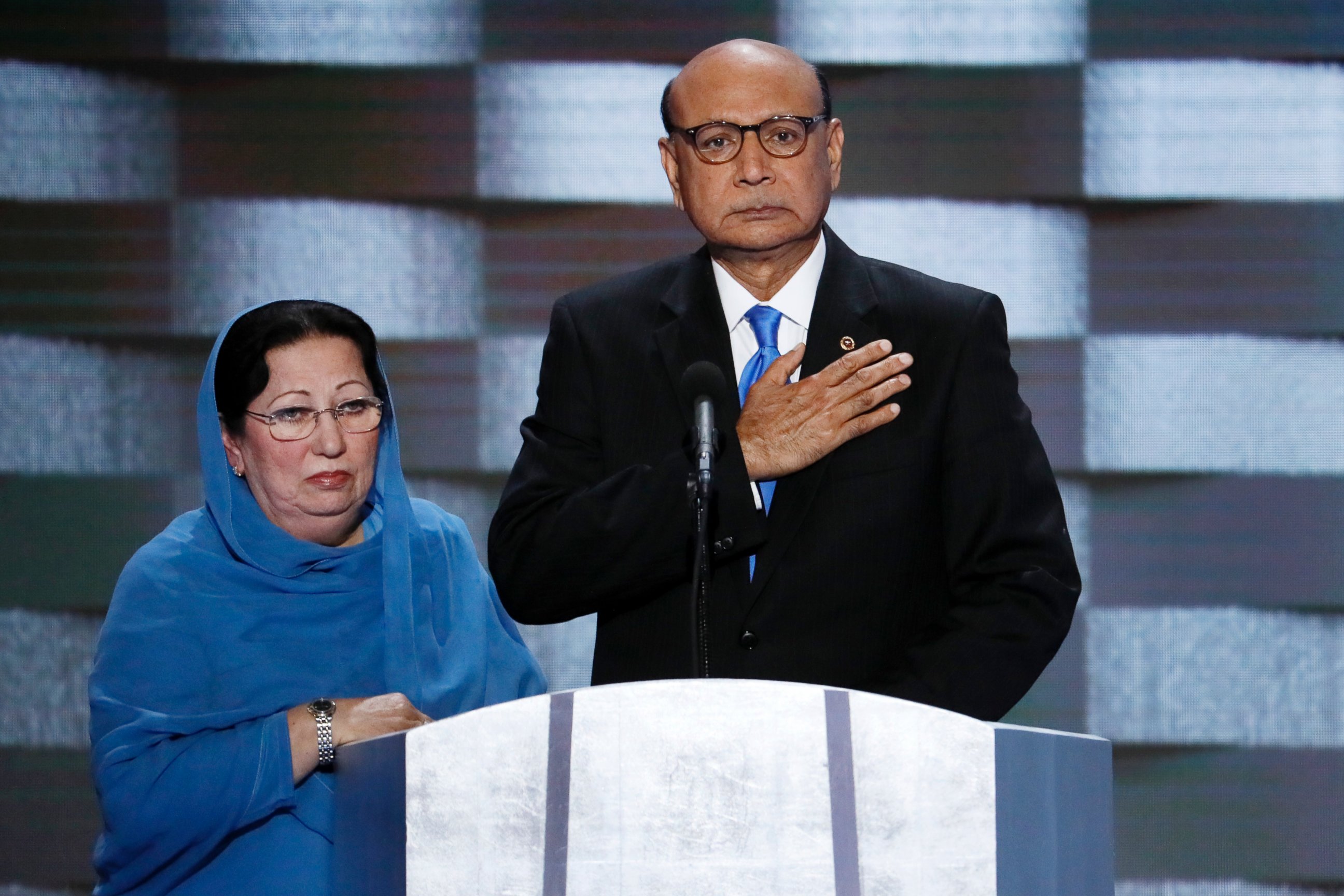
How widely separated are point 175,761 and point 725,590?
703 mm

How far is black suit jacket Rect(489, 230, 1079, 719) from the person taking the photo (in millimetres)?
1731

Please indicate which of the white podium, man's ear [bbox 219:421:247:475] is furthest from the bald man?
the white podium

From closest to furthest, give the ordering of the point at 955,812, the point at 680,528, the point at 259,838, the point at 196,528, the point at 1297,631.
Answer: the point at 955,812 < the point at 680,528 < the point at 259,838 < the point at 196,528 < the point at 1297,631

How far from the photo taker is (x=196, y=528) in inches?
82.4

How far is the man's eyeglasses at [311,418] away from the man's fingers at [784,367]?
1.83 feet

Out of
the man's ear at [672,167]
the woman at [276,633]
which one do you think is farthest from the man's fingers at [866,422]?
the woman at [276,633]

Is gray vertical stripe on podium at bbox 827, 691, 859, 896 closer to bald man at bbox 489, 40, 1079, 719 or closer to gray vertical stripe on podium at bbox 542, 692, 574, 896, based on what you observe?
gray vertical stripe on podium at bbox 542, 692, 574, 896

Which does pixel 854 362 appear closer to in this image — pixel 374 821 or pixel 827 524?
pixel 827 524

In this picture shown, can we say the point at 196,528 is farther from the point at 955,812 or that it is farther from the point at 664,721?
the point at 955,812

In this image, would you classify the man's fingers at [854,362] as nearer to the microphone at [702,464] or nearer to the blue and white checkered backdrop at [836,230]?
the microphone at [702,464]

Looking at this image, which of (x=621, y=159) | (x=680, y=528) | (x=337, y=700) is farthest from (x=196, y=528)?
(x=621, y=159)

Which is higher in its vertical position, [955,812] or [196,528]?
[196,528]

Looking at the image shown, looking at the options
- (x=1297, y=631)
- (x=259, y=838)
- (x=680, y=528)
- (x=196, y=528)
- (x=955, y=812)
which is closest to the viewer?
(x=955, y=812)

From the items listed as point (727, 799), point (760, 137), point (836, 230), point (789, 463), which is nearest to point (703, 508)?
point (789, 463)
